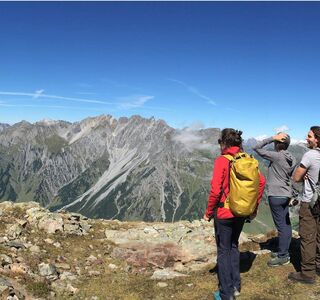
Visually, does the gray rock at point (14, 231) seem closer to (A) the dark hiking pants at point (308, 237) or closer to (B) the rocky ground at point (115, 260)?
(B) the rocky ground at point (115, 260)

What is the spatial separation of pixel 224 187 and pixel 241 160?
0.94 metres

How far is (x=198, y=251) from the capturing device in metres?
18.2

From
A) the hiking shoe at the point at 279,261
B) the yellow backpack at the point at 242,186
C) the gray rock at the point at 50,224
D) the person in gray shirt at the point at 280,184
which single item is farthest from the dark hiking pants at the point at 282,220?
the gray rock at the point at 50,224

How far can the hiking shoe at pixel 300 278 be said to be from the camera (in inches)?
491

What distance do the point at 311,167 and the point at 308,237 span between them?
2.39 m

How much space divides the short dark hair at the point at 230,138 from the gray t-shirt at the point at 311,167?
8.29ft

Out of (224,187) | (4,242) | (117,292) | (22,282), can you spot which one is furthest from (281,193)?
(4,242)

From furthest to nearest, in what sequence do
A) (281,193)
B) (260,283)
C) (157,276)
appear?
1. (157,276)
2. (281,193)
3. (260,283)

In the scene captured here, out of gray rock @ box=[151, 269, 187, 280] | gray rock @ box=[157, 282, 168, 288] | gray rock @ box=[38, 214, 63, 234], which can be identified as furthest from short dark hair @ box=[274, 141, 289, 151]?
gray rock @ box=[38, 214, 63, 234]

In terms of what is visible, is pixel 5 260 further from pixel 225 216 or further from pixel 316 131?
pixel 316 131

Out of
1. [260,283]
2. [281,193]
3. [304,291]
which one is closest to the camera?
[304,291]

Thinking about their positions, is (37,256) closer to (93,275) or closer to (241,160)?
(93,275)

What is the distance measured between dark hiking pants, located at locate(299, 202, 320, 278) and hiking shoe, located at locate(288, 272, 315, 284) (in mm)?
110

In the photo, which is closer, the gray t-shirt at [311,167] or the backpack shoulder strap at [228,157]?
the backpack shoulder strap at [228,157]
